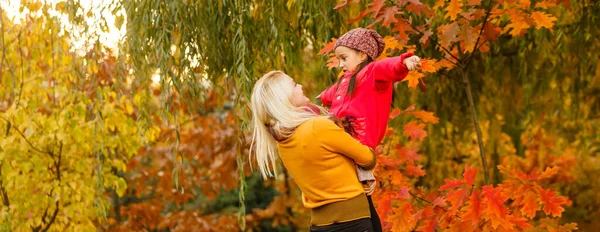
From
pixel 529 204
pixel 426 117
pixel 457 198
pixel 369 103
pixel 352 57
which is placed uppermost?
pixel 352 57

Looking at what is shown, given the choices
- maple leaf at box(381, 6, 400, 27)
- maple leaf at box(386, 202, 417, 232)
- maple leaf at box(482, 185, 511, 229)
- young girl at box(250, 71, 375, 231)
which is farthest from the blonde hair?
maple leaf at box(386, 202, 417, 232)

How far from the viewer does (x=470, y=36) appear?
3.88 m

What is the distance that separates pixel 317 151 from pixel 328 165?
6 cm

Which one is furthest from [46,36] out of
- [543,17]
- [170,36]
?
[543,17]

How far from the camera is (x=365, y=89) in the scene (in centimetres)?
241

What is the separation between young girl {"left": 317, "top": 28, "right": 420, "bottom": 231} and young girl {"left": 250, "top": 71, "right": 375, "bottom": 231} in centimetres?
8

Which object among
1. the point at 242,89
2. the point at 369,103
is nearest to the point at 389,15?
the point at 242,89

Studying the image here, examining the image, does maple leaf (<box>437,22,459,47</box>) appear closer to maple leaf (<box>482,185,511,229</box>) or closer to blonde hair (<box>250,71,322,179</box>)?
maple leaf (<box>482,185,511,229</box>)

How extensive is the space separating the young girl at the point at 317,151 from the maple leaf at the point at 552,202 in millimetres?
1689

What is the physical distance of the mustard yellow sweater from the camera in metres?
2.33

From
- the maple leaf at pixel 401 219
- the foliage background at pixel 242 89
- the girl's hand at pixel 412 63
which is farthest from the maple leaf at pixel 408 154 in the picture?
the girl's hand at pixel 412 63

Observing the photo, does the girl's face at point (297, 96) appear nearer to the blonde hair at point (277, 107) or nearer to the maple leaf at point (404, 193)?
the blonde hair at point (277, 107)

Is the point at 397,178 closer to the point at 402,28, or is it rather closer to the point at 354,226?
the point at 402,28

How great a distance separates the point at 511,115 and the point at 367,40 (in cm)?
429
